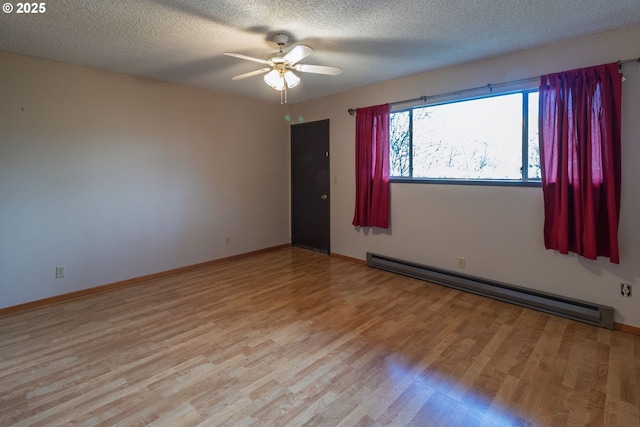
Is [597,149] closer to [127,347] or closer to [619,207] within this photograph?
[619,207]

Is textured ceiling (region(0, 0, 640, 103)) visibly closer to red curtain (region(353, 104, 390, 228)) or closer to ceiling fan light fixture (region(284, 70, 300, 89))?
ceiling fan light fixture (region(284, 70, 300, 89))

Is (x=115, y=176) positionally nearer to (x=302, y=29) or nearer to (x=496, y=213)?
(x=302, y=29)

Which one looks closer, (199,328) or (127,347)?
(127,347)

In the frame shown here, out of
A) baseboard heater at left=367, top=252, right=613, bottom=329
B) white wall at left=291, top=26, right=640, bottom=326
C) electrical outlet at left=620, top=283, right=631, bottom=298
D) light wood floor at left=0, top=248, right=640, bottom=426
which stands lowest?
light wood floor at left=0, top=248, right=640, bottom=426

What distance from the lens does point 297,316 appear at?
2947 millimetres

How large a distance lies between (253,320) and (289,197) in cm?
302

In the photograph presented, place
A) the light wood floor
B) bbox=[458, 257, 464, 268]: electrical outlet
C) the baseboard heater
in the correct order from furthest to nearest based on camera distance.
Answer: bbox=[458, 257, 464, 268]: electrical outlet, the baseboard heater, the light wood floor

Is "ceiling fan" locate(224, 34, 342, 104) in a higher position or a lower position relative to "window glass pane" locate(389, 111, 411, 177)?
higher

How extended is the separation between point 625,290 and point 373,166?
2.71 meters

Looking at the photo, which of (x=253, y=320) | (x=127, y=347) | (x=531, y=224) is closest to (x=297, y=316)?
(x=253, y=320)

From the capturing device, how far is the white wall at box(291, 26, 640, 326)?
8.61 feet

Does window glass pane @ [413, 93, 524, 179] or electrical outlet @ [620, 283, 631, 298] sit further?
window glass pane @ [413, 93, 524, 179]

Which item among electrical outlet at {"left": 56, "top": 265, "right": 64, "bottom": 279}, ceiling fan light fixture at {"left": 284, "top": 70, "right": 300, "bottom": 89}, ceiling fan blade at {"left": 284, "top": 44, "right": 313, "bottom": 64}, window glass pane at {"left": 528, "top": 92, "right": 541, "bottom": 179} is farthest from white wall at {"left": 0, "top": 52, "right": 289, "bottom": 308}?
window glass pane at {"left": 528, "top": 92, "right": 541, "bottom": 179}

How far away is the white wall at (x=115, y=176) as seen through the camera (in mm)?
3107
